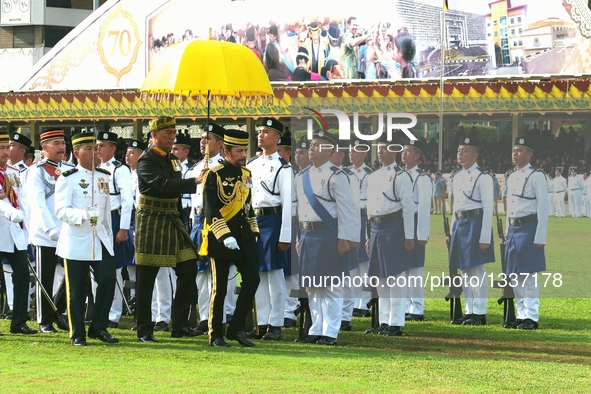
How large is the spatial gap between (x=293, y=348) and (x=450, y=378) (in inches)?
75.4

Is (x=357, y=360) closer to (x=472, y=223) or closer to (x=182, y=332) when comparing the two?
(x=182, y=332)

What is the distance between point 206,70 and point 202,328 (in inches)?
94.6

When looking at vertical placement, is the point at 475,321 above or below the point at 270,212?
below

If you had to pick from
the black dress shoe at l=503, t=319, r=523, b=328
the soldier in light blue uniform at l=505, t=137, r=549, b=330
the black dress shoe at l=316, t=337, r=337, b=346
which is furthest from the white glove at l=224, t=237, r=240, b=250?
the black dress shoe at l=503, t=319, r=523, b=328

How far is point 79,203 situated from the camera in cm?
935

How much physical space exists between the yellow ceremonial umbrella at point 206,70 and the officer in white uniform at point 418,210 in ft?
4.38

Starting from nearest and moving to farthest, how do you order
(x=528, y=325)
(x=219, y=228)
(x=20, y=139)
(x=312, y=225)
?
(x=219, y=228) < (x=312, y=225) < (x=528, y=325) < (x=20, y=139)

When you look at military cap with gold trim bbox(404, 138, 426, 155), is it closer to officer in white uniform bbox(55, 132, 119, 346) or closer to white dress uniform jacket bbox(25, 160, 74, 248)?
officer in white uniform bbox(55, 132, 119, 346)

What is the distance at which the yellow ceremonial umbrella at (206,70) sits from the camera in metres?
9.31

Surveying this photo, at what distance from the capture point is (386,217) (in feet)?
32.3

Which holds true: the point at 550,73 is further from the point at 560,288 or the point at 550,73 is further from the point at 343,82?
Answer: the point at 560,288

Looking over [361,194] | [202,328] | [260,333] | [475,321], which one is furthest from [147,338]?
[475,321]

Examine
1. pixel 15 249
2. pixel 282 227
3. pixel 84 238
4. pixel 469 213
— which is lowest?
pixel 15 249

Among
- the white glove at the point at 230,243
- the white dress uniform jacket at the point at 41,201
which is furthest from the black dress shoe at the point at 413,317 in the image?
the white dress uniform jacket at the point at 41,201
